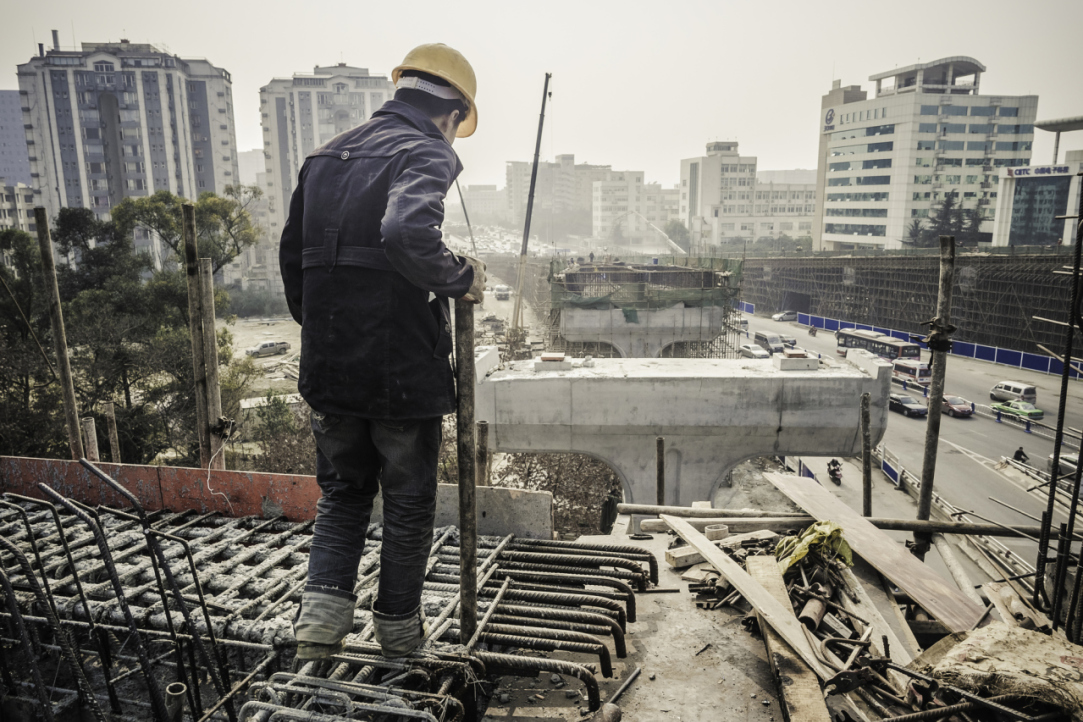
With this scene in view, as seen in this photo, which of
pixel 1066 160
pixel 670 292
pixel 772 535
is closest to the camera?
pixel 772 535

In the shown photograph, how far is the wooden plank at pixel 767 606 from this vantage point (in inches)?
114

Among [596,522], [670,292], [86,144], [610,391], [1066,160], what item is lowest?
[596,522]

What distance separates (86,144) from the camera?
5184 centimetres

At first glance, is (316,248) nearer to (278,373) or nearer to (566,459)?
(566,459)

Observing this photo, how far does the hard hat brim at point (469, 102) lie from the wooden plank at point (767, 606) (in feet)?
9.05

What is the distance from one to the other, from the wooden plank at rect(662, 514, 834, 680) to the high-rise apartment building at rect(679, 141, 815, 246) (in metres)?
82.9

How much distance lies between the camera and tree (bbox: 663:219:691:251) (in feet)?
301

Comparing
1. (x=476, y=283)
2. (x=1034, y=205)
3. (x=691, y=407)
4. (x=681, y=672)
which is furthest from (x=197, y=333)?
(x=1034, y=205)

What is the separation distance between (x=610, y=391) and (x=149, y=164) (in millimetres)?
56548

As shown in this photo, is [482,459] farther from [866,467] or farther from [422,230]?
[866,467]

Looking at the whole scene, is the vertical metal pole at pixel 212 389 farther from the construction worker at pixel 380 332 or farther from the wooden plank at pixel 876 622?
the wooden plank at pixel 876 622

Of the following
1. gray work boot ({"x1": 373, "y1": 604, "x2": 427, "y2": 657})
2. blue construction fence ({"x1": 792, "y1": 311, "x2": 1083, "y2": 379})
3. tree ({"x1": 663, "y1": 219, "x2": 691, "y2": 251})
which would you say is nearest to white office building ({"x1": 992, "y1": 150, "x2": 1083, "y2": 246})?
blue construction fence ({"x1": 792, "y1": 311, "x2": 1083, "y2": 379})

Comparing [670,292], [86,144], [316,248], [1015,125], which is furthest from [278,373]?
[1015,125]

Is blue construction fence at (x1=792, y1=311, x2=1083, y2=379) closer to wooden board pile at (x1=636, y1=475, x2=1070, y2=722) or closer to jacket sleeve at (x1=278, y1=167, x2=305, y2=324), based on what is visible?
wooden board pile at (x1=636, y1=475, x2=1070, y2=722)
